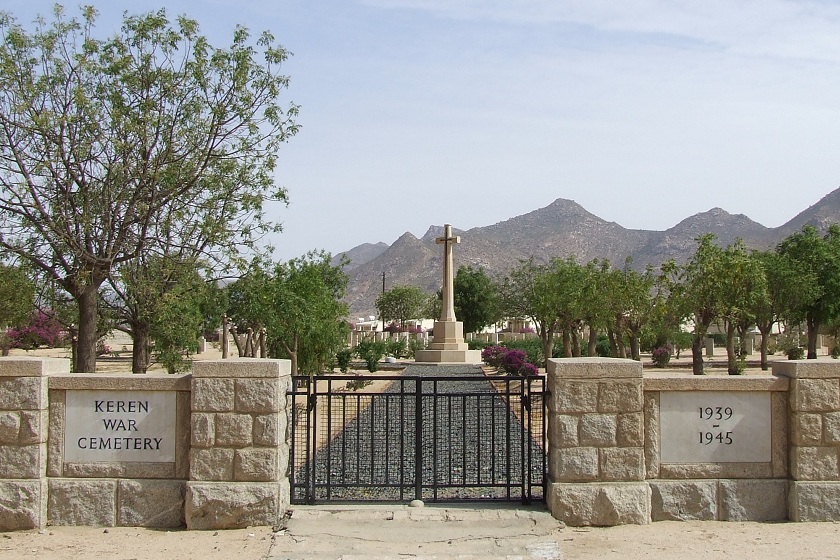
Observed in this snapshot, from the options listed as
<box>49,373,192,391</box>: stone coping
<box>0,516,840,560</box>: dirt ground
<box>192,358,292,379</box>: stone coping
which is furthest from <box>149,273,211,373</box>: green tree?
<box>0,516,840,560</box>: dirt ground

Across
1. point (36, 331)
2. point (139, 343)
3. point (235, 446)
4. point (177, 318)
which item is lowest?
point (235, 446)

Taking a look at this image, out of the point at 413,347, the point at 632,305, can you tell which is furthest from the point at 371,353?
the point at 632,305

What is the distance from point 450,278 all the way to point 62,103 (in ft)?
89.1

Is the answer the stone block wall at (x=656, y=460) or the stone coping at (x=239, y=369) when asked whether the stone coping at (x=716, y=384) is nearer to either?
the stone block wall at (x=656, y=460)

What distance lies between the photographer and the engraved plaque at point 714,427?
823 centimetres

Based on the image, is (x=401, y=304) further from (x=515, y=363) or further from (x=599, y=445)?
(x=599, y=445)

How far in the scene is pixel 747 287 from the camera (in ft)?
92.4

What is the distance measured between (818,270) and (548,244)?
4889 inches

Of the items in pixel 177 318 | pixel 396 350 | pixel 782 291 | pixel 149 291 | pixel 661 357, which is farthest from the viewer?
pixel 396 350

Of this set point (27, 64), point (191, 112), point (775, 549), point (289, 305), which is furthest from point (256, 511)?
point (289, 305)

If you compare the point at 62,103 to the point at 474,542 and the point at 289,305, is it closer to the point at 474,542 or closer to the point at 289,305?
the point at 289,305

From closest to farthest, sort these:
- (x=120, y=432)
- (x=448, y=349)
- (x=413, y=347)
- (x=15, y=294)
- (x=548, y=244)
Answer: (x=120, y=432) → (x=15, y=294) → (x=448, y=349) → (x=413, y=347) → (x=548, y=244)

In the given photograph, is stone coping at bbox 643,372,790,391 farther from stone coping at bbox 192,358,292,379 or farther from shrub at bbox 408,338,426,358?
shrub at bbox 408,338,426,358

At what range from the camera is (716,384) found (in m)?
8.28
